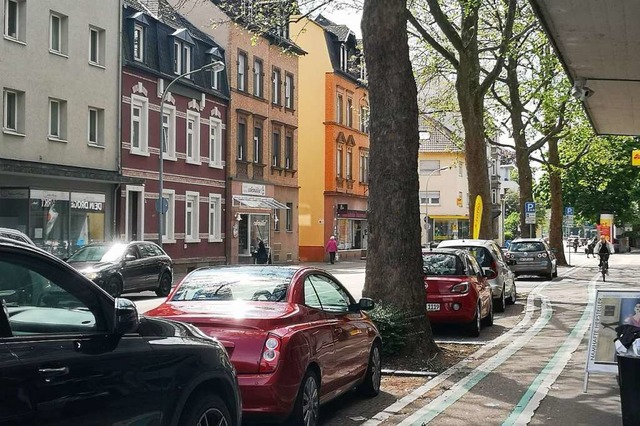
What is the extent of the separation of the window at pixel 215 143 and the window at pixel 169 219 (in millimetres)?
3906

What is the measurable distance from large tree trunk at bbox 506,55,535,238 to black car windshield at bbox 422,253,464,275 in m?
18.7

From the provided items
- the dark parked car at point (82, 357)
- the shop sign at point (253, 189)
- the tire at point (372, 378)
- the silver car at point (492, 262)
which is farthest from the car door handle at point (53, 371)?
the shop sign at point (253, 189)

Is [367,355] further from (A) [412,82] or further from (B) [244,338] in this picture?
(A) [412,82]

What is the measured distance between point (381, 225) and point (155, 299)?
1308cm

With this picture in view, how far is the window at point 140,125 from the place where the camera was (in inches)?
1363

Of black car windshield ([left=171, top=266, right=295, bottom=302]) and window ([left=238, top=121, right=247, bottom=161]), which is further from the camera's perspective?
window ([left=238, top=121, right=247, bottom=161])

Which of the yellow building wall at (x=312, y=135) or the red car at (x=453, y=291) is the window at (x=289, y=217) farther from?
the red car at (x=453, y=291)

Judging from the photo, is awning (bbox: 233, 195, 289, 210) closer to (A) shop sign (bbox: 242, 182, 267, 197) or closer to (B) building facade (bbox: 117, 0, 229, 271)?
(A) shop sign (bbox: 242, 182, 267, 197)

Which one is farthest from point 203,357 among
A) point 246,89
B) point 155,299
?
point 246,89

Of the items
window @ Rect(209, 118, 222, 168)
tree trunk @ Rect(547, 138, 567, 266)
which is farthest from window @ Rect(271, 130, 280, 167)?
tree trunk @ Rect(547, 138, 567, 266)

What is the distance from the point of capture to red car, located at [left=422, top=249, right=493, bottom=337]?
580 inches

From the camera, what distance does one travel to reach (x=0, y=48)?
27.3 meters

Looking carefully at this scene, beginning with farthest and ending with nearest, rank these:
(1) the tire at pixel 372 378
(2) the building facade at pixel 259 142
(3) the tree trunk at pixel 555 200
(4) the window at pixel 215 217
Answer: (3) the tree trunk at pixel 555 200 < (2) the building facade at pixel 259 142 < (4) the window at pixel 215 217 < (1) the tire at pixel 372 378

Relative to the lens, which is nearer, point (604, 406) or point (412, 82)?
point (604, 406)
